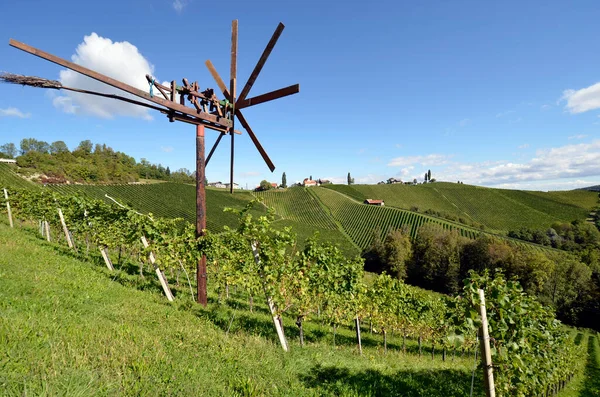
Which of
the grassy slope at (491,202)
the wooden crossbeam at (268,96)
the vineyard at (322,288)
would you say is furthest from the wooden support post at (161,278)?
the grassy slope at (491,202)

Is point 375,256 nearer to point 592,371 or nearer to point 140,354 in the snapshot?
point 592,371

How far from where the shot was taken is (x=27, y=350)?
3.20m

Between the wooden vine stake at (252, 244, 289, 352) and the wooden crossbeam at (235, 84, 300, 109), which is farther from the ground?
the wooden crossbeam at (235, 84, 300, 109)

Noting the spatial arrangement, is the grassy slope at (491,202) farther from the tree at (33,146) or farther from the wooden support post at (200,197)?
the tree at (33,146)

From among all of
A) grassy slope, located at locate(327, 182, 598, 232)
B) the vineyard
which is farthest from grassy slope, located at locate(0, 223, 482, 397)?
grassy slope, located at locate(327, 182, 598, 232)

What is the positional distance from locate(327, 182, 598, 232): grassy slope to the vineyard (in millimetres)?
89047

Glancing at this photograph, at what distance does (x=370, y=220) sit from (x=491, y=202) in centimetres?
5818

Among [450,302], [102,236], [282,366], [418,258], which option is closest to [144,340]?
[282,366]

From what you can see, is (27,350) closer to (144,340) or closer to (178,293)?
(144,340)

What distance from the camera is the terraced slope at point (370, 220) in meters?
71.0

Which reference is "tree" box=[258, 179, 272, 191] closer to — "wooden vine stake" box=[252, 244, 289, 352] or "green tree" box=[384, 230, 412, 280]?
"green tree" box=[384, 230, 412, 280]

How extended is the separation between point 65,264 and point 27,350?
7082 mm

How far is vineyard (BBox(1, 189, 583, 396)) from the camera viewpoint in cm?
434

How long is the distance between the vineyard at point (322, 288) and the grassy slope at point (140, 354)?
87cm
